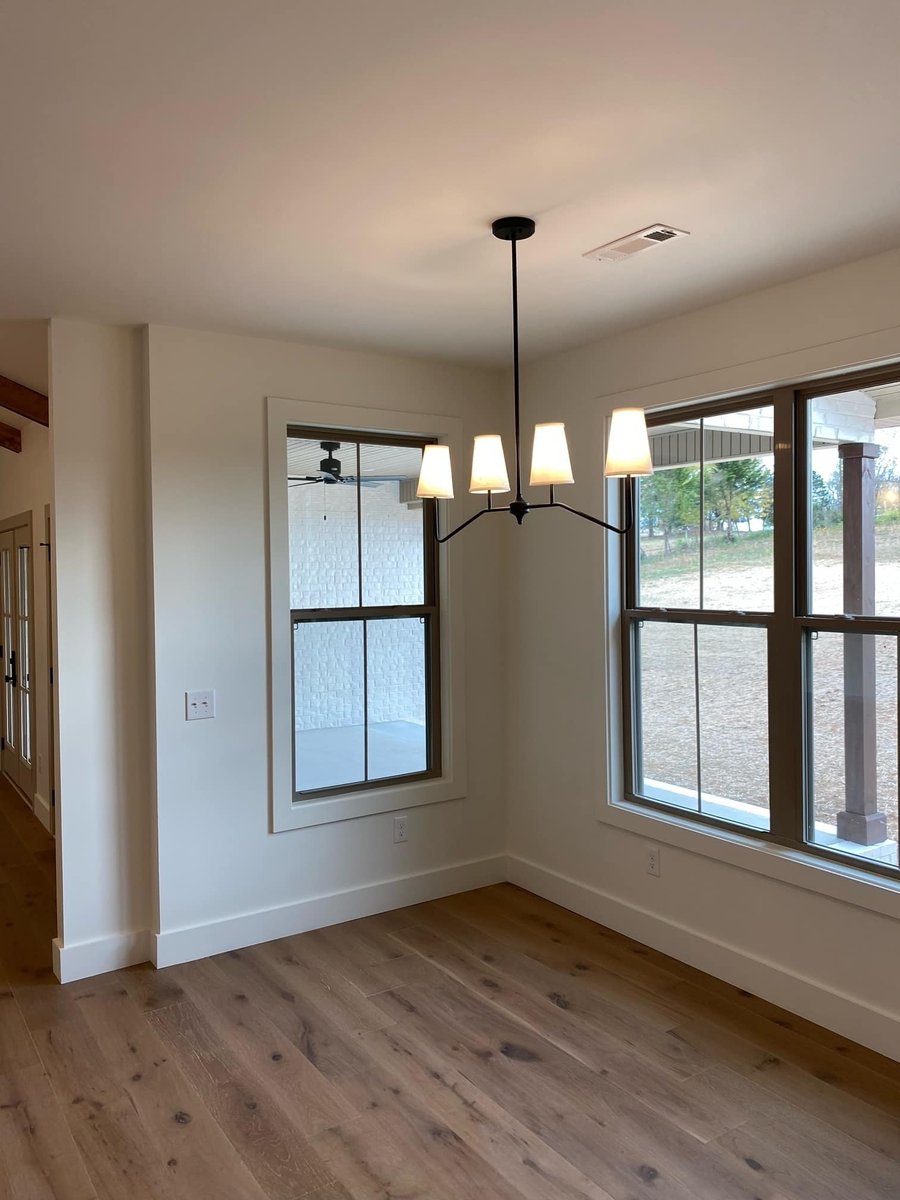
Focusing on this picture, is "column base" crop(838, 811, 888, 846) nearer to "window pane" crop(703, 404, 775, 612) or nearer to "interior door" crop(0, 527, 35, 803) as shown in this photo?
"window pane" crop(703, 404, 775, 612)

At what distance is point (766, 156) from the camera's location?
2.15 metres

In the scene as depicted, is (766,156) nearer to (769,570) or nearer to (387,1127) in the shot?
(769,570)

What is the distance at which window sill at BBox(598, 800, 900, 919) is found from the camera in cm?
290

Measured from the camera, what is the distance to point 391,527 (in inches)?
166

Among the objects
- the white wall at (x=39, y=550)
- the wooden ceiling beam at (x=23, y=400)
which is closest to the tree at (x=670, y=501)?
the wooden ceiling beam at (x=23, y=400)

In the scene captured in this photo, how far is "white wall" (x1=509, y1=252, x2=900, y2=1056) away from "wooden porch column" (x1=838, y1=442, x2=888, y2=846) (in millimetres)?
251

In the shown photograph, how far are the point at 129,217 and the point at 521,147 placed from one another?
1.13m

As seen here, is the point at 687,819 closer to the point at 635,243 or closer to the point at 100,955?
the point at 635,243

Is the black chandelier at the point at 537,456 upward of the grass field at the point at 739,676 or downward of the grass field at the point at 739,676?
upward

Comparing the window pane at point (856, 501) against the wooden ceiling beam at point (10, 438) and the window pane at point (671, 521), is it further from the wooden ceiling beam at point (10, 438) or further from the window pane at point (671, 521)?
the wooden ceiling beam at point (10, 438)

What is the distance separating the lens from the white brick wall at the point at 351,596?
399 cm

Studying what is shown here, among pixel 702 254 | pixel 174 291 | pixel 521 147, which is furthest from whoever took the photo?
pixel 174 291

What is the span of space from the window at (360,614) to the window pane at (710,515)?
44.2 inches

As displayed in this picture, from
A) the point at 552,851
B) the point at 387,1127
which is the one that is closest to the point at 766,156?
the point at 387,1127
